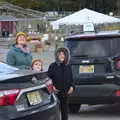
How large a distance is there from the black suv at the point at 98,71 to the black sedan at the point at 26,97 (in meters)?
3.44

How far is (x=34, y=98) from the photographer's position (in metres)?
7.14

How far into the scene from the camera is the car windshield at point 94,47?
37.0 ft

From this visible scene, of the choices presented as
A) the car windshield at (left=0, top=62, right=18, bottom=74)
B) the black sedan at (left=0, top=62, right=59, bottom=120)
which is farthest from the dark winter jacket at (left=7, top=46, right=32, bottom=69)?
the black sedan at (left=0, top=62, right=59, bottom=120)

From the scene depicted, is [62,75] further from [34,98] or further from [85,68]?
[34,98]

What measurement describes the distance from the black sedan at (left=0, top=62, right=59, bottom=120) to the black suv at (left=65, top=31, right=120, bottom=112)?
135 inches

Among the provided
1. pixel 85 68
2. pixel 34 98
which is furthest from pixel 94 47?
pixel 34 98

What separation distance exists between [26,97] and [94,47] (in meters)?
4.68

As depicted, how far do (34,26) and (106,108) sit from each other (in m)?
49.0

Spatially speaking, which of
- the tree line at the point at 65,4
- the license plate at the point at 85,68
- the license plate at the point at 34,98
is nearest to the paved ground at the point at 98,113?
the license plate at the point at 85,68

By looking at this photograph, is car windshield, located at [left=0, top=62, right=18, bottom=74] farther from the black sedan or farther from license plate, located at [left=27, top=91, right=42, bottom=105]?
license plate, located at [left=27, top=91, right=42, bottom=105]

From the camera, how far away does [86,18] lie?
36.8 m

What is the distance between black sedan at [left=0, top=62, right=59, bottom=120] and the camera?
6.66 meters

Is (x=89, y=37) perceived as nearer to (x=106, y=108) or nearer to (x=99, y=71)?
(x=99, y=71)

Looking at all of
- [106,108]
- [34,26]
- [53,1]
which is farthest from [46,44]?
[53,1]
